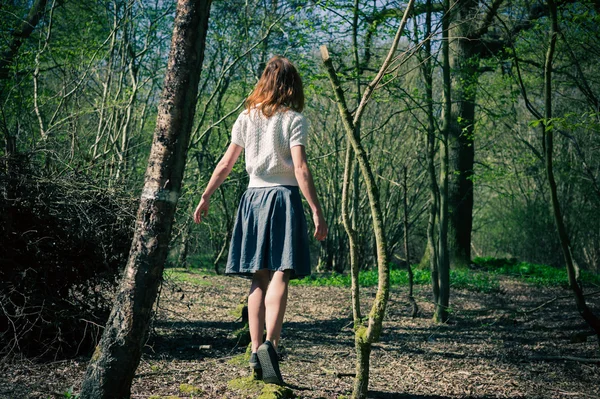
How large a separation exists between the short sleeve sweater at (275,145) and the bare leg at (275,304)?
24.7 inches

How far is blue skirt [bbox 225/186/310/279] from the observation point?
3.45 meters

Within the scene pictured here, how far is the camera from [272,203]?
3.54m

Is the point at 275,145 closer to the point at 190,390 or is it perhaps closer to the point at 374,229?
the point at 374,229

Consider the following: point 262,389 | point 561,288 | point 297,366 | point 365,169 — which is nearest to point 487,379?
point 297,366

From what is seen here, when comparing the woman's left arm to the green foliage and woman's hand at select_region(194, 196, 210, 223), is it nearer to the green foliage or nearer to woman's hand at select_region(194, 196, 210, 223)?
woman's hand at select_region(194, 196, 210, 223)

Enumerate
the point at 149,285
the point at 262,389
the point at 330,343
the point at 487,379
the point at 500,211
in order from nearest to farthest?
the point at 149,285 < the point at 262,389 < the point at 487,379 < the point at 330,343 < the point at 500,211

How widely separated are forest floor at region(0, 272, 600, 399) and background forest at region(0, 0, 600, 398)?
0.66m

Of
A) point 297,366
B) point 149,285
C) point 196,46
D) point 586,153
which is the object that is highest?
point 586,153

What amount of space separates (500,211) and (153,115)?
43.0 ft

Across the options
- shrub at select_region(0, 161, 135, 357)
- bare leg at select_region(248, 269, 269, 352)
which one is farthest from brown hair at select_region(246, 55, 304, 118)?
shrub at select_region(0, 161, 135, 357)

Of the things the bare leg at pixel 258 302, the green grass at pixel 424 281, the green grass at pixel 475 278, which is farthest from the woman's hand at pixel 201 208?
the green grass at pixel 424 281

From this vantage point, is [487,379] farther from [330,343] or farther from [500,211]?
[500,211]

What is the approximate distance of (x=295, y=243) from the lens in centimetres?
345

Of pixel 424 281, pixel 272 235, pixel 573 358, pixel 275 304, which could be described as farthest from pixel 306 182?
pixel 424 281
